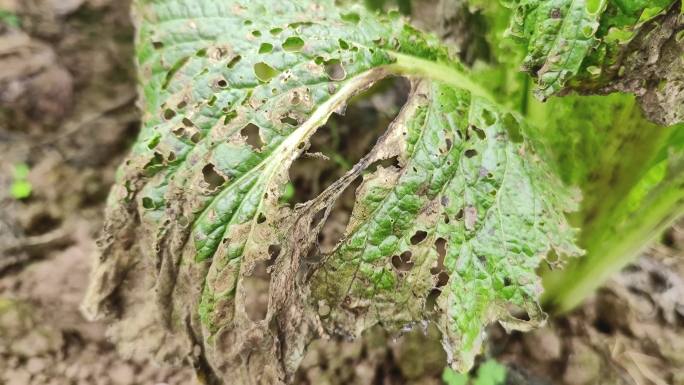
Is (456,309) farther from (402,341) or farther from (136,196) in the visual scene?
(136,196)

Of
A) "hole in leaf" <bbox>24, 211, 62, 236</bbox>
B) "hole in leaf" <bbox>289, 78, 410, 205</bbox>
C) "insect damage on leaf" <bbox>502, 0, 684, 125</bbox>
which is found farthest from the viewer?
"hole in leaf" <bbox>289, 78, 410, 205</bbox>

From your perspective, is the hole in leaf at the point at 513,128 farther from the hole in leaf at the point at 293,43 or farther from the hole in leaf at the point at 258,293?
the hole in leaf at the point at 258,293

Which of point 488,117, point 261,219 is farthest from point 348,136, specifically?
point 261,219

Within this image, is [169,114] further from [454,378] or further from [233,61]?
[454,378]

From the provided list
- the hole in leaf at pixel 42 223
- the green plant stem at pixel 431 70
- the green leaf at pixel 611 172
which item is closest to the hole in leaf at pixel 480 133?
the green plant stem at pixel 431 70

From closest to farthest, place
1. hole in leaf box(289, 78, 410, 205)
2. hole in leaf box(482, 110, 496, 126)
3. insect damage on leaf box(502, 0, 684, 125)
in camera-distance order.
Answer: insect damage on leaf box(502, 0, 684, 125), hole in leaf box(482, 110, 496, 126), hole in leaf box(289, 78, 410, 205)

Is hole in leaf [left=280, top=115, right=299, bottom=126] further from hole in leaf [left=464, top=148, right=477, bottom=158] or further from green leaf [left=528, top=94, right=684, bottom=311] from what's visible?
green leaf [left=528, top=94, right=684, bottom=311]

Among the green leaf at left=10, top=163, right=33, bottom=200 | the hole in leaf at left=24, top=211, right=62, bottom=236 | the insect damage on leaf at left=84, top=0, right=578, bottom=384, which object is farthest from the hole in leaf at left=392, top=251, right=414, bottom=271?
the green leaf at left=10, top=163, right=33, bottom=200
